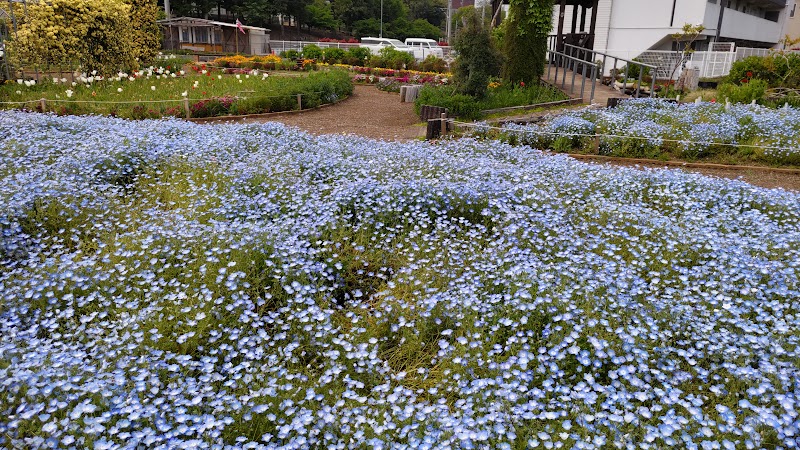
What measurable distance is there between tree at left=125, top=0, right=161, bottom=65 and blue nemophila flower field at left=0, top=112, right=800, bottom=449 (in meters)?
17.2

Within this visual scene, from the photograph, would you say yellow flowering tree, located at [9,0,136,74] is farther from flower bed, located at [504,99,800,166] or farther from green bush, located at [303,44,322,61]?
green bush, located at [303,44,322,61]

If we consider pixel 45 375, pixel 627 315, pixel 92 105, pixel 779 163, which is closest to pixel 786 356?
pixel 627 315

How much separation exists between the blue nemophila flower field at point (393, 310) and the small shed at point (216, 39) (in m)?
39.7

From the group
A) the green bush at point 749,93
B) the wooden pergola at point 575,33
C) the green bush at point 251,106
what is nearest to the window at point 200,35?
the wooden pergola at point 575,33

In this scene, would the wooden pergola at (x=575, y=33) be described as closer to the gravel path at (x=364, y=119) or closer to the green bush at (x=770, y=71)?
the gravel path at (x=364, y=119)

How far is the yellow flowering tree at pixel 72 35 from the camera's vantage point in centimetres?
1554

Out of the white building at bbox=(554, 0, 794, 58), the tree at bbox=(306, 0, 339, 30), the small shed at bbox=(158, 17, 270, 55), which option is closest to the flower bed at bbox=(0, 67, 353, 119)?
the white building at bbox=(554, 0, 794, 58)

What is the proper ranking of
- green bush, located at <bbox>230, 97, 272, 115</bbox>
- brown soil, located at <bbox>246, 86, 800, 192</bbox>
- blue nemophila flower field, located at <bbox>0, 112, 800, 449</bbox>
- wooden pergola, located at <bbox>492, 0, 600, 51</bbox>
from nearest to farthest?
blue nemophila flower field, located at <bbox>0, 112, 800, 449</bbox>, brown soil, located at <bbox>246, 86, 800, 192</bbox>, green bush, located at <bbox>230, 97, 272, 115</bbox>, wooden pergola, located at <bbox>492, 0, 600, 51</bbox>

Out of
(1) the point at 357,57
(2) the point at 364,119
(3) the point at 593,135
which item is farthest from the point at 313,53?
(3) the point at 593,135

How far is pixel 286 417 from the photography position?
117 inches

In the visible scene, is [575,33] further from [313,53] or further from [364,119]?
[313,53]

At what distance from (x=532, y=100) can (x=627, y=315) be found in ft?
36.3

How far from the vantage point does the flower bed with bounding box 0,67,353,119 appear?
12.3 metres

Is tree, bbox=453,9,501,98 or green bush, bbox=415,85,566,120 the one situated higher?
tree, bbox=453,9,501,98
